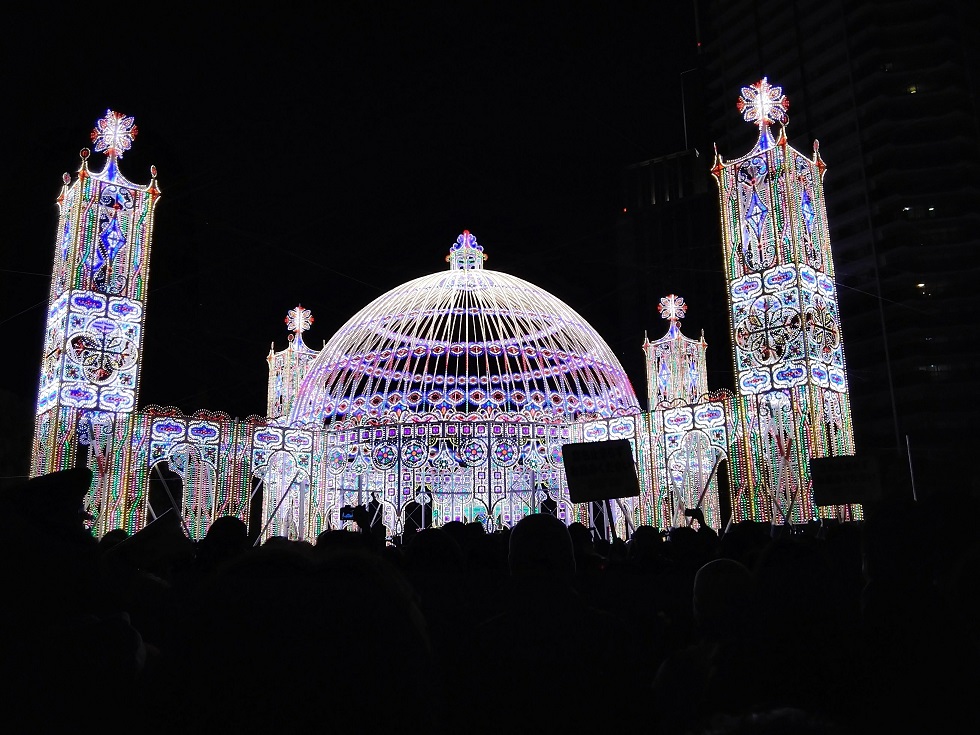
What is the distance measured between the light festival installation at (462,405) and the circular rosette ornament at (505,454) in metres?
0.03

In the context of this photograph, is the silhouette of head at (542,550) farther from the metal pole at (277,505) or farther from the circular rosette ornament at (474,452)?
the circular rosette ornament at (474,452)

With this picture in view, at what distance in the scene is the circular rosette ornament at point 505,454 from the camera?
1752 centimetres

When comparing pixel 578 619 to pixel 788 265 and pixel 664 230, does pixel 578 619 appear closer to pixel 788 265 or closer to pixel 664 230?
pixel 788 265

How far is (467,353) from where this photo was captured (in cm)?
1889

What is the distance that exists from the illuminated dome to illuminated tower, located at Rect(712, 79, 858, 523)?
4.48 metres

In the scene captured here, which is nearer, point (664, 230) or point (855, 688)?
point (855, 688)

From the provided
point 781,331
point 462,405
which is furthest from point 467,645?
point 462,405

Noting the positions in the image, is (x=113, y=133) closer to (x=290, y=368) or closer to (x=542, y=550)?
(x=290, y=368)

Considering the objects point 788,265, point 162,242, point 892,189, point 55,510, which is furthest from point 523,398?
point 892,189

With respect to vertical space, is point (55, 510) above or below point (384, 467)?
below

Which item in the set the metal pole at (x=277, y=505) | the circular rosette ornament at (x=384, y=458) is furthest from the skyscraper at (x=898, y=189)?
the metal pole at (x=277, y=505)

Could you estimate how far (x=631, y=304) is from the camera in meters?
58.2

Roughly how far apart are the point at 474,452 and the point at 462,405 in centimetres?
148

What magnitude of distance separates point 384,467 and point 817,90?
4224 cm
